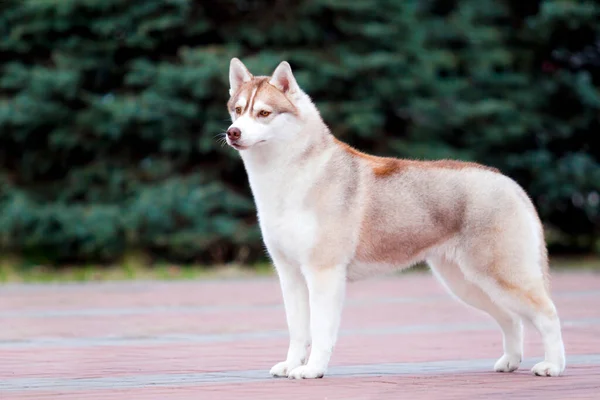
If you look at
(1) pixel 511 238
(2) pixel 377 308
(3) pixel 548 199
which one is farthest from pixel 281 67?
(3) pixel 548 199

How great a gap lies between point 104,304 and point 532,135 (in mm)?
11550

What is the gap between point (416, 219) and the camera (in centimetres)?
788

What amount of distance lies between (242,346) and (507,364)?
94.5 inches

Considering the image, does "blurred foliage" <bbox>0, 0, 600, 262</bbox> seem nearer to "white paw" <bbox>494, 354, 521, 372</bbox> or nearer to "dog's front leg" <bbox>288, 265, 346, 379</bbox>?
"white paw" <bbox>494, 354, 521, 372</bbox>

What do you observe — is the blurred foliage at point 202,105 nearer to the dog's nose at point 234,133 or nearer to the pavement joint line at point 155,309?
the pavement joint line at point 155,309

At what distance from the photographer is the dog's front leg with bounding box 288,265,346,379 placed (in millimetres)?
7531

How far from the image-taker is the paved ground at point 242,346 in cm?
698

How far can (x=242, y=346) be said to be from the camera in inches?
377

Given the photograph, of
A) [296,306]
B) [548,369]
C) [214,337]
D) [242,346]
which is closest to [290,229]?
[296,306]

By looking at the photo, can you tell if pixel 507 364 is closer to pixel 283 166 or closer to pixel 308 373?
pixel 308 373

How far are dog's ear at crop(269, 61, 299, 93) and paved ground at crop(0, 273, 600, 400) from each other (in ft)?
6.06

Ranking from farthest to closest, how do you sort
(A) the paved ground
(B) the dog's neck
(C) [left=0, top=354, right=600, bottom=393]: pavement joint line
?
(B) the dog's neck < (C) [left=0, top=354, right=600, bottom=393]: pavement joint line < (A) the paved ground

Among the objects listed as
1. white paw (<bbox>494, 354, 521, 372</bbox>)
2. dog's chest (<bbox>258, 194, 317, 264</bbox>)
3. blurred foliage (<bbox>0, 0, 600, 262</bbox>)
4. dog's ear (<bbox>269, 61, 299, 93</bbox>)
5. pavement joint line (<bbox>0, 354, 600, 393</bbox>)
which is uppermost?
blurred foliage (<bbox>0, 0, 600, 262</bbox>)

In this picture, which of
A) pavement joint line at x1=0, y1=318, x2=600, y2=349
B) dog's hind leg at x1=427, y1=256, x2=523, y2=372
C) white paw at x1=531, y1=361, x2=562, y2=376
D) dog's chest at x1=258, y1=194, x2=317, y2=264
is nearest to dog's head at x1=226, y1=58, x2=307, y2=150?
dog's chest at x1=258, y1=194, x2=317, y2=264
